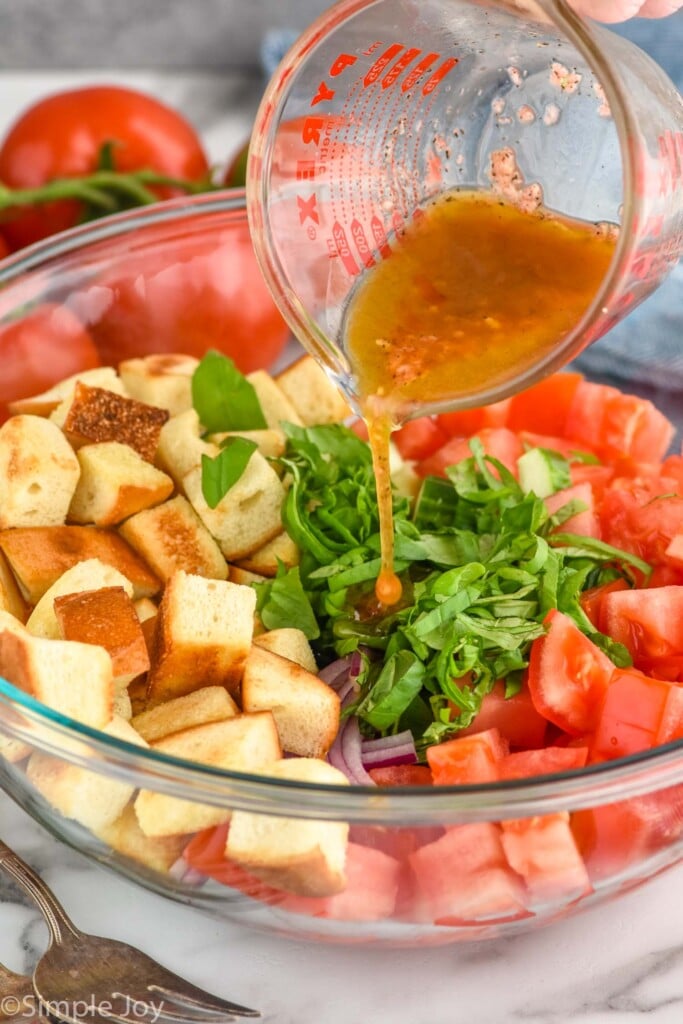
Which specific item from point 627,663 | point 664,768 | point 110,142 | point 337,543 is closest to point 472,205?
point 337,543

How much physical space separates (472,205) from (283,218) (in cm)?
33

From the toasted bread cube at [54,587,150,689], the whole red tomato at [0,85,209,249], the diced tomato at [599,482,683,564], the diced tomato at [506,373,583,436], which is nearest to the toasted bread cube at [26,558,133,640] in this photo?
the toasted bread cube at [54,587,150,689]

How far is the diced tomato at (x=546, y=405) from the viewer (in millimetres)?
2547

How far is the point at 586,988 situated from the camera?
169 centimetres

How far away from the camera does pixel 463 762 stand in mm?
1711

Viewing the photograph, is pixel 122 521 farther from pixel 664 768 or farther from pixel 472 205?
pixel 664 768

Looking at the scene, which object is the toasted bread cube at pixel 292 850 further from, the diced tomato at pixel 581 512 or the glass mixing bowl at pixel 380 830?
the diced tomato at pixel 581 512

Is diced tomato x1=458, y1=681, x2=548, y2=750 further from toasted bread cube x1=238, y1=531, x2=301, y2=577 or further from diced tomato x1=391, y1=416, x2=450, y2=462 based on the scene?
diced tomato x1=391, y1=416, x2=450, y2=462

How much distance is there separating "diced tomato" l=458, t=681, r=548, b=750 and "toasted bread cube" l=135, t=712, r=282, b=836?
1.14ft

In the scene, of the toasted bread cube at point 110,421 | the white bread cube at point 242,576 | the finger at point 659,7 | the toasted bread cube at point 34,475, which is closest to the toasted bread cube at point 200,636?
the white bread cube at point 242,576

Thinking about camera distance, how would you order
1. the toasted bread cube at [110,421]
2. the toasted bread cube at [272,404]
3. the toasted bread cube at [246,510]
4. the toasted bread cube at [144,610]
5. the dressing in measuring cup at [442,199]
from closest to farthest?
the dressing in measuring cup at [442,199], the toasted bread cube at [144,610], the toasted bread cube at [246,510], the toasted bread cube at [110,421], the toasted bread cube at [272,404]

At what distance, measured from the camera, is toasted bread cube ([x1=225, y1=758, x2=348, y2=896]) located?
1460 millimetres

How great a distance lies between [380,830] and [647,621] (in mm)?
681

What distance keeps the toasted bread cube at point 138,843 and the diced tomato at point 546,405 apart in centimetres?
133
